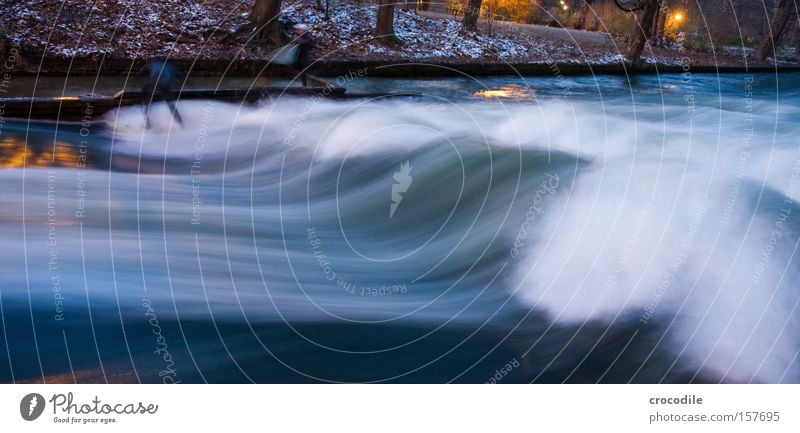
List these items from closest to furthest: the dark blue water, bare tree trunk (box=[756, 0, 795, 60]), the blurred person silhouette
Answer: the dark blue water, the blurred person silhouette, bare tree trunk (box=[756, 0, 795, 60])

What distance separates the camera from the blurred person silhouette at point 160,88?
33.7 feet

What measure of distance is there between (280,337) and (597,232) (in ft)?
10.9

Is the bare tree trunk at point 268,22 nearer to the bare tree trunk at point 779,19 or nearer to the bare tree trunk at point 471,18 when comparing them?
the bare tree trunk at point 471,18

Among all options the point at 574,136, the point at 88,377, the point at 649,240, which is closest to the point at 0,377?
the point at 88,377

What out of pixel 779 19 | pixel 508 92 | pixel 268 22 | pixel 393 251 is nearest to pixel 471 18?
pixel 508 92

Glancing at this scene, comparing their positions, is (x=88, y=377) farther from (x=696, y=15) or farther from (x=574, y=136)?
(x=696, y=15)

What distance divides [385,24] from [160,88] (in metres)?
8.28

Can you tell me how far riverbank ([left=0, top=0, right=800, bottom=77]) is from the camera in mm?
13375
